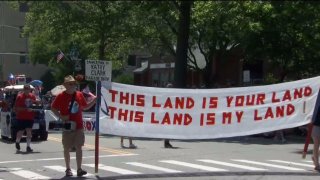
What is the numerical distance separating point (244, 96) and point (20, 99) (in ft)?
22.8

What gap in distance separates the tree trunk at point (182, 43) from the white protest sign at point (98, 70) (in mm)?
1878

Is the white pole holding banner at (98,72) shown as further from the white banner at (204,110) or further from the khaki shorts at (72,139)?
the khaki shorts at (72,139)

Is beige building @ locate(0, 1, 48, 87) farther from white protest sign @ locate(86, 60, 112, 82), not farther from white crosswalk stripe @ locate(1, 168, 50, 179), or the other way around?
white protest sign @ locate(86, 60, 112, 82)

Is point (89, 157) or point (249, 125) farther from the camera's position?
point (89, 157)

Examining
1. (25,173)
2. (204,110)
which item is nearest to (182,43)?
(204,110)

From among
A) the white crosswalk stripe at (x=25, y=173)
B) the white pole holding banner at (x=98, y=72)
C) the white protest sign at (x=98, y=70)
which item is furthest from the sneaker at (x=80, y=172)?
the white protest sign at (x=98, y=70)

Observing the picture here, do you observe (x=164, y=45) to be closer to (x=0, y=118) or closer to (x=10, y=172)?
(x=0, y=118)

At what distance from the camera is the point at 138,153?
18.0 meters

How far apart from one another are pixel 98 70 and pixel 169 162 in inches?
132

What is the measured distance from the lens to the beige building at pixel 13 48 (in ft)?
223

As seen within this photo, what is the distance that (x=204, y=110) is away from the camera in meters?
14.1

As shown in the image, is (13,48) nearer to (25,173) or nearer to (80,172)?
(25,173)

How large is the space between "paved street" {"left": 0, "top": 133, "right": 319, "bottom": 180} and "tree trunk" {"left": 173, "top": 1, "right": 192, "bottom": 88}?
2.13 metres

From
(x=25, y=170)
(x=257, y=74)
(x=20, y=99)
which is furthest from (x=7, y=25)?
(x=25, y=170)
